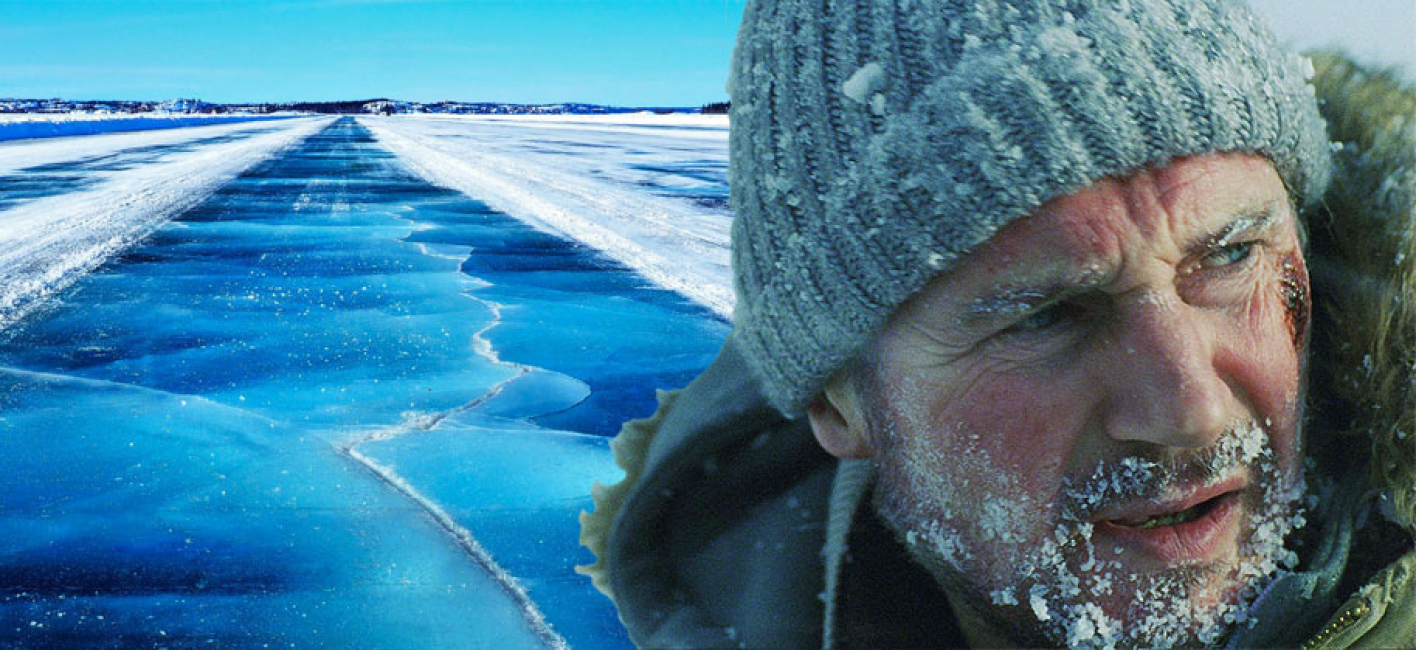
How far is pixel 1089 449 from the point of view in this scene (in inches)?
53.9

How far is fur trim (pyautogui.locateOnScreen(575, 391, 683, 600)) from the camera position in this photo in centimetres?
238

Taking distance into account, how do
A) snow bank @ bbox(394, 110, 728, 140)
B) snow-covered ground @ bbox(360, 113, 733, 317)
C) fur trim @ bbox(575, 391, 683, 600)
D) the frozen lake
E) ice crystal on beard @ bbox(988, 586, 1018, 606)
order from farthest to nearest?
1. snow bank @ bbox(394, 110, 728, 140)
2. snow-covered ground @ bbox(360, 113, 733, 317)
3. the frozen lake
4. fur trim @ bbox(575, 391, 683, 600)
5. ice crystal on beard @ bbox(988, 586, 1018, 606)

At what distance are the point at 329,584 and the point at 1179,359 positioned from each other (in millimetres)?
1939

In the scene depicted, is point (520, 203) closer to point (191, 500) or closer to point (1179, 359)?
point (191, 500)

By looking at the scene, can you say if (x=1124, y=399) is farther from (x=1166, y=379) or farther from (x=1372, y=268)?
(x=1372, y=268)

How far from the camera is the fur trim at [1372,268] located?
1.44 metres

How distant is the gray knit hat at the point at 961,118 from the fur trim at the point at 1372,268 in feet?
0.20

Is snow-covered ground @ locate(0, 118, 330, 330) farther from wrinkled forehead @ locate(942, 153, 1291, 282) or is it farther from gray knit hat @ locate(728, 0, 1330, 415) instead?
wrinkled forehead @ locate(942, 153, 1291, 282)

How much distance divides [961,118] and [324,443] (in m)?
2.54

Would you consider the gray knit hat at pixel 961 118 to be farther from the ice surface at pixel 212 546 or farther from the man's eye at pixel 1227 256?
the ice surface at pixel 212 546

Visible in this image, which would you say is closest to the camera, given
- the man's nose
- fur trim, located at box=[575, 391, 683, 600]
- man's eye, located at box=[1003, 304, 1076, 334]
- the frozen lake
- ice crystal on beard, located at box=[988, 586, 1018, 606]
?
the man's nose

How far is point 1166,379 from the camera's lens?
1294 mm

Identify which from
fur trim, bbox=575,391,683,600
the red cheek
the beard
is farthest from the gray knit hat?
fur trim, bbox=575,391,683,600

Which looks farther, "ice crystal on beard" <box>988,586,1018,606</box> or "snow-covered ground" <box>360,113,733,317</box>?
"snow-covered ground" <box>360,113,733,317</box>
